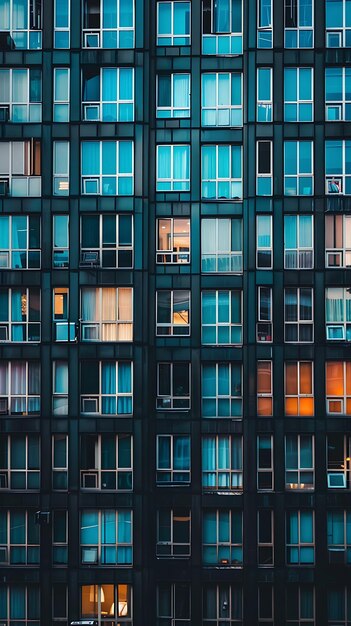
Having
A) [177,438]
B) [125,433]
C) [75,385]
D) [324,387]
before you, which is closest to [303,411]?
[324,387]

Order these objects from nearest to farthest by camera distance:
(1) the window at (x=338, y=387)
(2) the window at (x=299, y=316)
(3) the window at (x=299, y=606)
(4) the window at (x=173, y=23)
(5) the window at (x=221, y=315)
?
(3) the window at (x=299, y=606), (1) the window at (x=338, y=387), (2) the window at (x=299, y=316), (5) the window at (x=221, y=315), (4) the window at (x=173, y=23)

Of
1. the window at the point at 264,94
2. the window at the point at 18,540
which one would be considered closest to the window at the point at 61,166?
Result: the window at the point at 264,94

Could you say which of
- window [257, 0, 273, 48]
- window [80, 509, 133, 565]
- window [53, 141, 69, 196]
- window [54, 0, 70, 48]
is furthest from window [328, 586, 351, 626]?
window [54, 0, 70, 48]

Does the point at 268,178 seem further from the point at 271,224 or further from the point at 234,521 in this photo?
the point at 234,521

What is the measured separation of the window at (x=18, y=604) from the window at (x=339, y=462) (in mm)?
13586

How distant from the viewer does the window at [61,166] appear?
30500 mm

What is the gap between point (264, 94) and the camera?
30312mm

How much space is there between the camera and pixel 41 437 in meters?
29.8

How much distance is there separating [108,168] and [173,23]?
719 centimetres

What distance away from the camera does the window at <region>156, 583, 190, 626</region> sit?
29859mm

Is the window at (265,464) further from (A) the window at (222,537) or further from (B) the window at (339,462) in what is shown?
(B) the window at (339,462)

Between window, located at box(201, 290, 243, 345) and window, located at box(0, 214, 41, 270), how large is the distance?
7.70 meters

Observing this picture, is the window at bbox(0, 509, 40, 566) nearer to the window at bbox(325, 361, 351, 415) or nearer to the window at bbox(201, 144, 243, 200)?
the window at bbox(325, 361, 351, 415)

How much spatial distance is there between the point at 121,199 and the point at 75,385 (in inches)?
327
